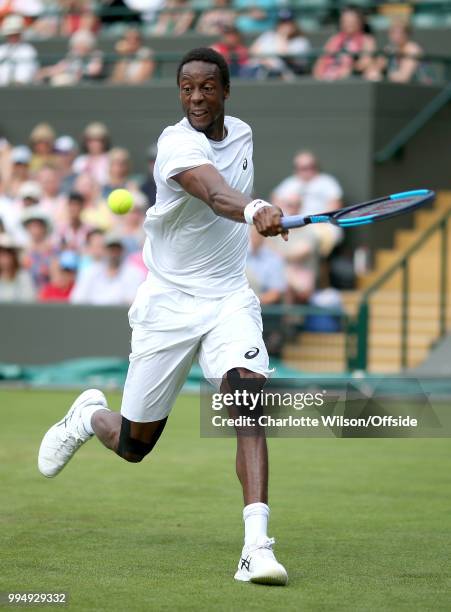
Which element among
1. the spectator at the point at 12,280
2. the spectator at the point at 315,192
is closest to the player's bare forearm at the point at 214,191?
the spectator at the point at 315,192

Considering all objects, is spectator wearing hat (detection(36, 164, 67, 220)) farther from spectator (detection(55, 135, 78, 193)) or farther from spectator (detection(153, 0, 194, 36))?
spectator (detection(153, 0, 194, 36))

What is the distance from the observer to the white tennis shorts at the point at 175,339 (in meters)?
6.43

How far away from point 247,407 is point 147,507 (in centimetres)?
207

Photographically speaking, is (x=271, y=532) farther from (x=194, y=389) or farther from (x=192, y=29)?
(x=192, y=29)

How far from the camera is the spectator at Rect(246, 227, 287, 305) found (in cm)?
1531

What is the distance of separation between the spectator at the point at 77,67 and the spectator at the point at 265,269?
499 cm

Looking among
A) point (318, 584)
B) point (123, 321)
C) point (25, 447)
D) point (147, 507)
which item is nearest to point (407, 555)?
point (318, 584)

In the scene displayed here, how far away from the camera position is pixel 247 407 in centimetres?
616

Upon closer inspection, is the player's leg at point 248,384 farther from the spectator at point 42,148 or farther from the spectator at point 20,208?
the spectator at point 42,148

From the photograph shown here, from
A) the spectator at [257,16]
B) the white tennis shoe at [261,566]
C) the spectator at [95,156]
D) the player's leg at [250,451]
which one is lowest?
the white tennis shoe at [261,566]

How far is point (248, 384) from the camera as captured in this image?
6223 millimetres

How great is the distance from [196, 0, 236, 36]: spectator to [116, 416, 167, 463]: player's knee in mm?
12688

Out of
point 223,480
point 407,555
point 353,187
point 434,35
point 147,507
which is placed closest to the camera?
point 407,555

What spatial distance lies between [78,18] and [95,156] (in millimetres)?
3975
